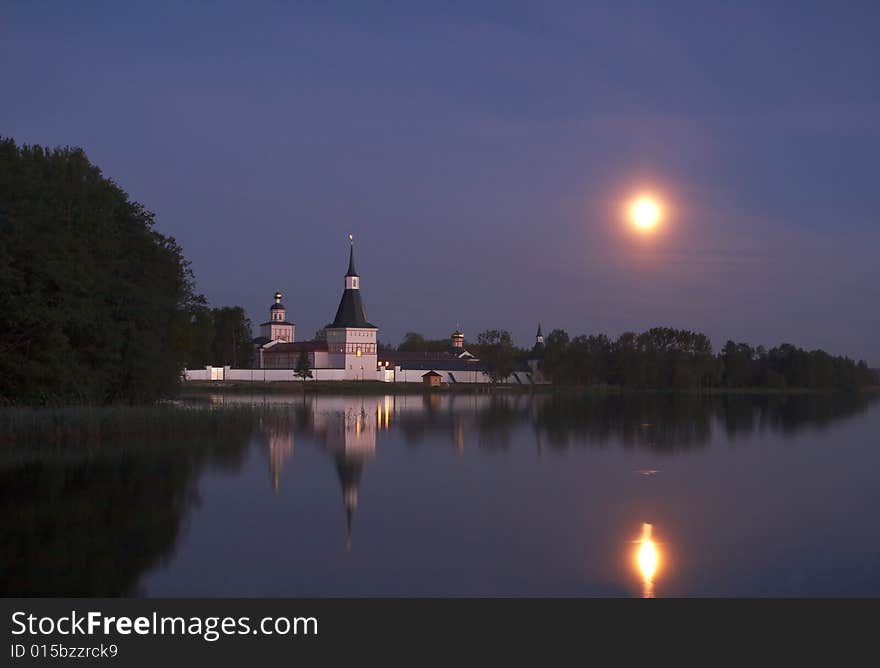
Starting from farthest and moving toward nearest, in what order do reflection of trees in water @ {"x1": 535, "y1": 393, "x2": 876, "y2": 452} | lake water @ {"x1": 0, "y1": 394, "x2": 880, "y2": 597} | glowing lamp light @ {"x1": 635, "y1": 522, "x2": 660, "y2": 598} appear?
reflection of trees in water @ {"x1": 535, "y1": 393, "x2": 876, "y2": 452} < lake water @ {"x1": 0, "y1": 394, "x2": 880, "y2": 597} < glowing lamp light @ {"x1": 635, "y1": 522, "x2": 660, "y2": 598}

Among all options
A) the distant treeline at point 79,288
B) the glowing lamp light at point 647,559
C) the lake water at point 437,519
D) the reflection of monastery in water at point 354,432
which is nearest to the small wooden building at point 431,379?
the reflection of monastery in water at point 354,432

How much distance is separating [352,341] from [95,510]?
73.0 meters

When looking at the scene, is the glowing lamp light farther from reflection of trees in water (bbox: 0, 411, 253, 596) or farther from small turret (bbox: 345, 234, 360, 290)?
small turret (bbox: 345, 234, 360, 290)

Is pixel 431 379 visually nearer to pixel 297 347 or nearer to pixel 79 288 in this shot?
pixel 297 347

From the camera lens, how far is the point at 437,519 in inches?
467

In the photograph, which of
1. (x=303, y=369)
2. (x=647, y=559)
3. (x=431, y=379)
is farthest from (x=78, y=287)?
(x=431, y=379)

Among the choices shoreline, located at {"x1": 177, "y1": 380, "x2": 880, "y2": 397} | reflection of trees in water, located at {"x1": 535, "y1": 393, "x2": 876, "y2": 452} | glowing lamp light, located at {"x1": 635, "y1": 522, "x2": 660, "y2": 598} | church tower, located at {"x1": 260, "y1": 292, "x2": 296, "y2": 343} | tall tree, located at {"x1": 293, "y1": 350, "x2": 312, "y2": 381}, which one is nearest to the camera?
glowing lamp light, located at {"x1": 635, "y1": 522, "x2": 660, "y2": 598}

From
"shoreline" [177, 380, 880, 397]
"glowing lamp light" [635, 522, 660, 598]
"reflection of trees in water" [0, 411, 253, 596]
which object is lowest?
"glowing lamp light" [635, 522, 660, 598]

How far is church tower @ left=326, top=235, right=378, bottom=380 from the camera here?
8325 cm

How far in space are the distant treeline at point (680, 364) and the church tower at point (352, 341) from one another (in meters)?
17.8

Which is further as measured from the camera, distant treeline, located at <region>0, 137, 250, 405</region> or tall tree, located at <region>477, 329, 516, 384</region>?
tall tree, located at <region>477, 329, 516, 384</region>

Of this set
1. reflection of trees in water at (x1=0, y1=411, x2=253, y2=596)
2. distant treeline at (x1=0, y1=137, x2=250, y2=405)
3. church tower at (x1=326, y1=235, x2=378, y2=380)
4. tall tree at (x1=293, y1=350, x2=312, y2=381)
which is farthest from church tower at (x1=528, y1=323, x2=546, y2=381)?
reflection of trees in water at (x1=0, y1=411, x2=253, y2=596)

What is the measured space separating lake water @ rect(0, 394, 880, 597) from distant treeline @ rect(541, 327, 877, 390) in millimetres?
58021
